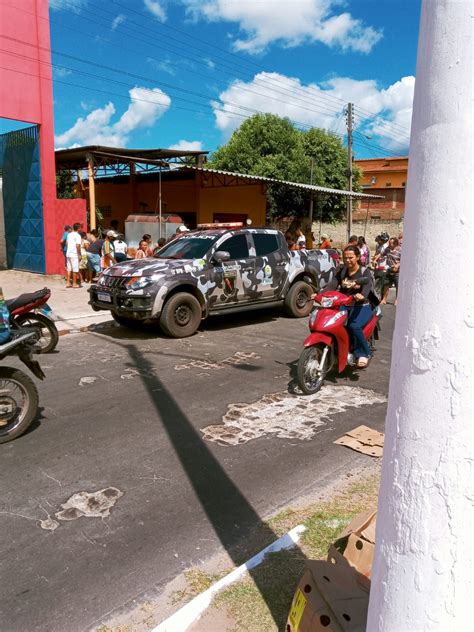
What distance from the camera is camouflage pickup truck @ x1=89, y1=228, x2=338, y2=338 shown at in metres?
8.70

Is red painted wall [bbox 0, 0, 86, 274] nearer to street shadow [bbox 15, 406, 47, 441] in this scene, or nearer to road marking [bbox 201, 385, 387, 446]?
street shadow [bbox 15, 406, 47, 441]

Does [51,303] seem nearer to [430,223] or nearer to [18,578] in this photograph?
[18,578]

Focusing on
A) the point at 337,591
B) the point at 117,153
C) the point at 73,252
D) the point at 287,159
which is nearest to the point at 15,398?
the point at 337,591

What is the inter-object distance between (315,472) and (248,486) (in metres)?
0.61

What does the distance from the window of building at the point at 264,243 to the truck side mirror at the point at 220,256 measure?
3.35 feet

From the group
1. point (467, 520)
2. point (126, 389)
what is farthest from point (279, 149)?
point (467, 520)

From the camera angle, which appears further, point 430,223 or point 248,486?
point 248,486

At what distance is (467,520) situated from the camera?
157 cm

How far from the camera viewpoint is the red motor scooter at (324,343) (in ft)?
20.0

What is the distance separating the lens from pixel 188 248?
31.9ft

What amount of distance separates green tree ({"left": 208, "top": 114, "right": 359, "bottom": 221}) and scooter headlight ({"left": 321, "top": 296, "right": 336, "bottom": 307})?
24327mm

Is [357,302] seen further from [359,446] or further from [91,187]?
[91,187]

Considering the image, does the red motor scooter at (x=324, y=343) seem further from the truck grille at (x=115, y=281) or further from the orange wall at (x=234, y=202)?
the orange wall at (x=234, y=202)

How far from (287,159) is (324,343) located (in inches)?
1122
